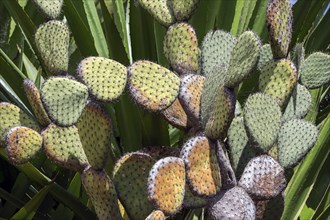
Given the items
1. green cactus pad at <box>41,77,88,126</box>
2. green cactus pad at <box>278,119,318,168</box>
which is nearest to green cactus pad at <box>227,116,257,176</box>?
green cactus pad at <box>278,119,318,168</box>

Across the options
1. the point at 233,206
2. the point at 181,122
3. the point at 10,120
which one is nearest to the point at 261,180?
the point at 233,206

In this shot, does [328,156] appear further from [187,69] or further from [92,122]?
[92,122]

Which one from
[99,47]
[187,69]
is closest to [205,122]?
[187,69]

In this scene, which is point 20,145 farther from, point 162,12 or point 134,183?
point 162,12

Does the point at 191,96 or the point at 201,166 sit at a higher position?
the point at 191,96

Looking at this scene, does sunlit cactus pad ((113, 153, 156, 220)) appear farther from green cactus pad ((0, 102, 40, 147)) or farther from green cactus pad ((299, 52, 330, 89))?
green cactus pad ((299, 52, 330, 89))

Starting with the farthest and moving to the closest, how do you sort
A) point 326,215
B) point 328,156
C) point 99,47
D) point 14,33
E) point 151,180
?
point 14,33 < point 99,47 < point 328,156 < point 326,215 < point 151,180

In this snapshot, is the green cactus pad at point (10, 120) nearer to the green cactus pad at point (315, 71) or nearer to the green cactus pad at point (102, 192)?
the green cactus pad at point (102, 192)
